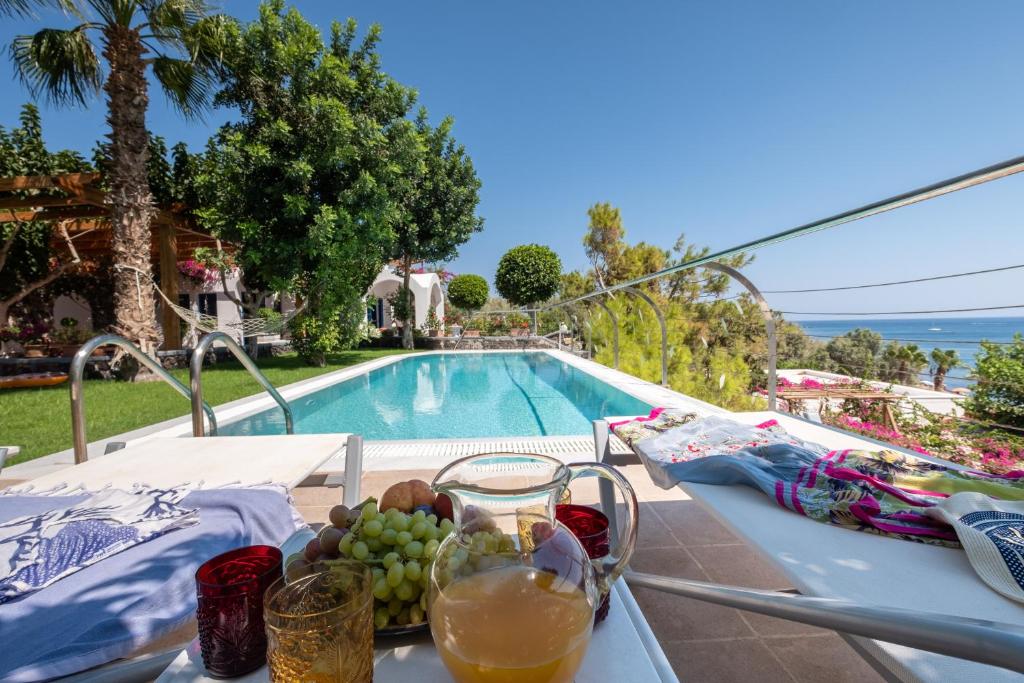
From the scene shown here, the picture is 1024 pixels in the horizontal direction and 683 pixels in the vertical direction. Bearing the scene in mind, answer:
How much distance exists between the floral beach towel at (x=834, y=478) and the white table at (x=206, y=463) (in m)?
1.21

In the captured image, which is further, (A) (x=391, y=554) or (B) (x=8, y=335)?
(B) (x=8, y=335)

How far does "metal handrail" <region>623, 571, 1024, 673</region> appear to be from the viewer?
1.27 ft

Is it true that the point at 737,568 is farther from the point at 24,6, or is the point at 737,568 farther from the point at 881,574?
the point at 24,6

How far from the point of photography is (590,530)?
0.71 meters

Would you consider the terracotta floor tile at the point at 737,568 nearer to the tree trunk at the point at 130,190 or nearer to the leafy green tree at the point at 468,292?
the tree trunk at the point at 130,190

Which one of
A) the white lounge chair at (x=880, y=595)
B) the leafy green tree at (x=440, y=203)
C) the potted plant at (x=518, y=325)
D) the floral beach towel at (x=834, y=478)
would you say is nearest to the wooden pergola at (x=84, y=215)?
the leafy green tree at (x=440, y=203)

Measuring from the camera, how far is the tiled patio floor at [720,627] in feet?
4.34

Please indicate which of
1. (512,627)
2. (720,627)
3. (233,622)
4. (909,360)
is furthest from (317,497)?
(909,360)

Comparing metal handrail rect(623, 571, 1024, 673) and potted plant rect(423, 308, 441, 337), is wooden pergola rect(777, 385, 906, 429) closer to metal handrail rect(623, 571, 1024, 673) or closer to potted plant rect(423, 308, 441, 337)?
metal handrail rect(623, 571, 1024, 673)

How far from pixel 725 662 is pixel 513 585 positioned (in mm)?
1191

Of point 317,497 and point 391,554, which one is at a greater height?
point 391,554

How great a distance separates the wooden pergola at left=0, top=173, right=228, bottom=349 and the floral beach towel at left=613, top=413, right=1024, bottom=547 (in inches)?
361

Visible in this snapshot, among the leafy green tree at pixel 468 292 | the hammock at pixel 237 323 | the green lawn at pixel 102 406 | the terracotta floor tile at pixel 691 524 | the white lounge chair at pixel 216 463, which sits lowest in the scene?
the green lawn at pixel 102 406

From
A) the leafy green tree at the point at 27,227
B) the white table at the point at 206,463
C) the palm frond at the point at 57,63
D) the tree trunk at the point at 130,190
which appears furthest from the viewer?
the leafy green tree at the point at 27,227
